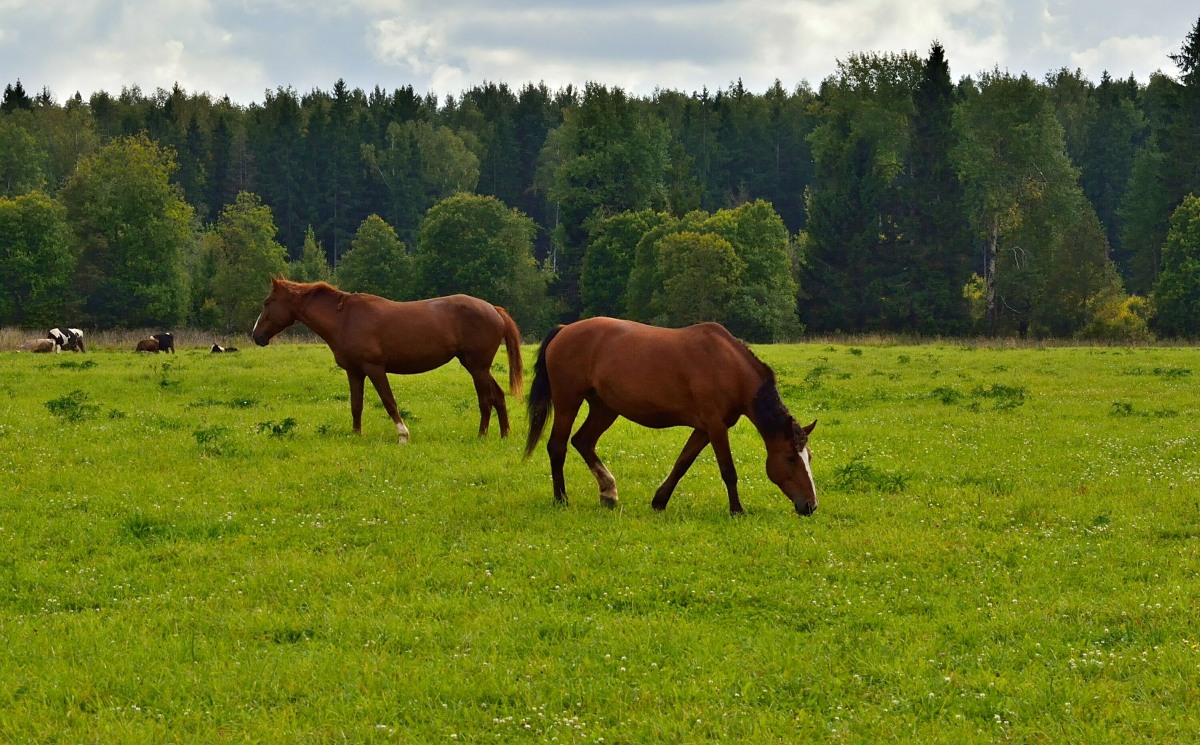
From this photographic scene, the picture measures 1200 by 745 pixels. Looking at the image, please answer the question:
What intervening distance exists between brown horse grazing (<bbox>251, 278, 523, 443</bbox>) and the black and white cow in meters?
29.5

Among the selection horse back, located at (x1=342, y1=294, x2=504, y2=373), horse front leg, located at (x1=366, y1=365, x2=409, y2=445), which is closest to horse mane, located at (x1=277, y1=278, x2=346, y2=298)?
horse back, located at (x1=342, y1=294, x2=504, y2=373)

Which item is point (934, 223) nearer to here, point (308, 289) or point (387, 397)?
point (308, 289)

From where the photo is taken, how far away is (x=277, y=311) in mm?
18828

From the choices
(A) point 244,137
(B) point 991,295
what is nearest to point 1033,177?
(B) point 991,295

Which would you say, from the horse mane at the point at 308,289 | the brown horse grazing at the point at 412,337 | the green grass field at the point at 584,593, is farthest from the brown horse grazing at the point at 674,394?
the horse mane at the point at 308,289

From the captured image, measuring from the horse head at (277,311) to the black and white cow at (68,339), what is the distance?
27.7 metres

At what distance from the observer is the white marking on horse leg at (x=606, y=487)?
11.8m

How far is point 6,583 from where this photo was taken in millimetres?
8594

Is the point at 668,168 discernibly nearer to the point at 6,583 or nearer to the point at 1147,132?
the point at 1147,132

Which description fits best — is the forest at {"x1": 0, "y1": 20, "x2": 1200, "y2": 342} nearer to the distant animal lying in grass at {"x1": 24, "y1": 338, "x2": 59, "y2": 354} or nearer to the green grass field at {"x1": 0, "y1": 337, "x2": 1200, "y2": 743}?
the distant animal lying in grass at {"x1": 24, "y1": 338, "x2": 59, "y2": 354}

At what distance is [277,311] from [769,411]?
11152 mm

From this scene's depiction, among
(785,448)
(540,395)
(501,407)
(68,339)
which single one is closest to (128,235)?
(68,339)

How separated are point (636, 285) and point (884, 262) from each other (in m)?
19.1

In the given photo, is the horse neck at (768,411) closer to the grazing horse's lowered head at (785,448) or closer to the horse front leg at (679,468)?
the grazing horse's lowered head at (785,448)
